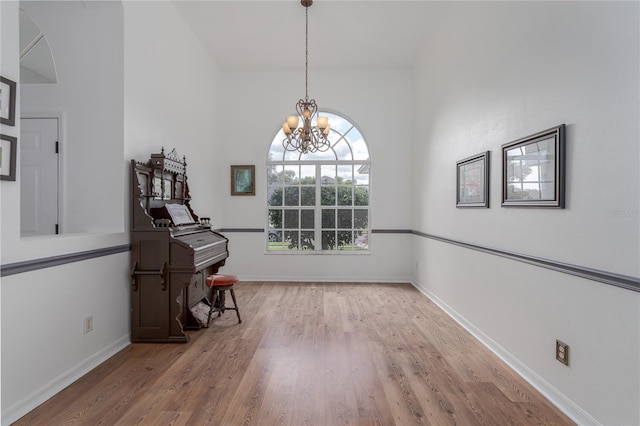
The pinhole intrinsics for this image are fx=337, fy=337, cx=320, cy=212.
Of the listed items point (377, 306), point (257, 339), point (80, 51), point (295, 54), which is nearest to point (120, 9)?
point (80, 51)

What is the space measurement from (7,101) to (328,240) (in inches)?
178

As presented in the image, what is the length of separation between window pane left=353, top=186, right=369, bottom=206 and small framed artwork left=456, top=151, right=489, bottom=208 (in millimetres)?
2191

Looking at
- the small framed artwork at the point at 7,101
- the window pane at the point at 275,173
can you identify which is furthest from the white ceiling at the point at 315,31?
the small framed artwork at the point at 7,101

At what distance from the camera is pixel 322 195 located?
591 centimetres

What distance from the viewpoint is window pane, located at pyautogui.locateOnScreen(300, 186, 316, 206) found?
5.91 m

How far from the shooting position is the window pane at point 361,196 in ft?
19.3

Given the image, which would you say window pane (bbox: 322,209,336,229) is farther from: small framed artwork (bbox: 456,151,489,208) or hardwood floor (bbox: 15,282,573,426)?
small framed artwork (bbox: 456,151,489,208)

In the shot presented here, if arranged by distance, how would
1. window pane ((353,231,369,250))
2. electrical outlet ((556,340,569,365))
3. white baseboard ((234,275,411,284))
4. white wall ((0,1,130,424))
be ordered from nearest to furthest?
electrical outlet ((556,340,569,365)) < white wall ((0,1,130,424)) < white baseboard ((234,275,411,284)) < window pane ((353,231,369,250))

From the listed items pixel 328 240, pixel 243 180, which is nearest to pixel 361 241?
pixel 328 240

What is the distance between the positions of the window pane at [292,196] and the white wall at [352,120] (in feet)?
1.25

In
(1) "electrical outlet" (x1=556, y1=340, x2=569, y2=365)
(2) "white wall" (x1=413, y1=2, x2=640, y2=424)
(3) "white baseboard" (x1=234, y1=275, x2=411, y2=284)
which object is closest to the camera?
(2) "white wall" (x1=413, y1=2, x2=640, y2=424)

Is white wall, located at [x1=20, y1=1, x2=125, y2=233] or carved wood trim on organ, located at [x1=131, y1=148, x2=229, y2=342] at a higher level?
white wall, located at [x1=20, y1=1, x2=125, y2=233]

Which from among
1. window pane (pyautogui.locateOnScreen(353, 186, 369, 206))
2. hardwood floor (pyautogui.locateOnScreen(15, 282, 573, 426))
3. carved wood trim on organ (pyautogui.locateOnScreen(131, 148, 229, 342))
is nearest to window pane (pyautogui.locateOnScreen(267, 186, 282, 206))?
window pane (pyautogui.locateOnScreen(353, 186, 369, 206))

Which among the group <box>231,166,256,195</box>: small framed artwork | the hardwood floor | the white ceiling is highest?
the white ceiling
